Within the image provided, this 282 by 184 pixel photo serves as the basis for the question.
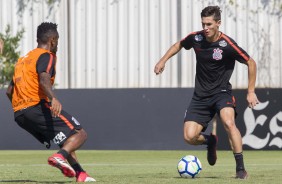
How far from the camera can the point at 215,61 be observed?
12.0 meters

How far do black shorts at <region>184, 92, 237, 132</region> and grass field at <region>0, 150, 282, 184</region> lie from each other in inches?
29.3

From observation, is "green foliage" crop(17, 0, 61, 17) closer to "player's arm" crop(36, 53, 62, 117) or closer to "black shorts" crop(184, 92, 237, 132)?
"black shorts" crop(184, 92, 237, 132)

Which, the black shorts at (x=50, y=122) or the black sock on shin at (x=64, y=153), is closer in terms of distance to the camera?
the black sock on shin at (x=64, y=153)

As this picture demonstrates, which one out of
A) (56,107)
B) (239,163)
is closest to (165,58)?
(239,163)

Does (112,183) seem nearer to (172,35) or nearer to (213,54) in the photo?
(213,54)

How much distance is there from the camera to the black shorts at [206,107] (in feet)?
39.2

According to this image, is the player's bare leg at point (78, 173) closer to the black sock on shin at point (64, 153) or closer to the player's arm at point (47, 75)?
the black sock on shin at point (64, 153)

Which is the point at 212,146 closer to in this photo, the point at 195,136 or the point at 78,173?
the point at 195,136

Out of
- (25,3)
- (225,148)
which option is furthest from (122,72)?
(225,148)

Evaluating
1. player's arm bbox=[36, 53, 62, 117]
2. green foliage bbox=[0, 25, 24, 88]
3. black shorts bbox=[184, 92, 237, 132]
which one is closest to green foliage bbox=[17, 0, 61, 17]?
green foliage bbox=[0, 25, 24, 88]

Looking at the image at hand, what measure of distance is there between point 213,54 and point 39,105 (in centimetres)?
249

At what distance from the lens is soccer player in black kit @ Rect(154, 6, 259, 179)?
11.8 metres

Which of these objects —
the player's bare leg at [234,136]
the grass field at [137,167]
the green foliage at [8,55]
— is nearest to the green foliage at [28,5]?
the green foliage at [8,55]

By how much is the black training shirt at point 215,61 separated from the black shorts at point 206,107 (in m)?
0.07
